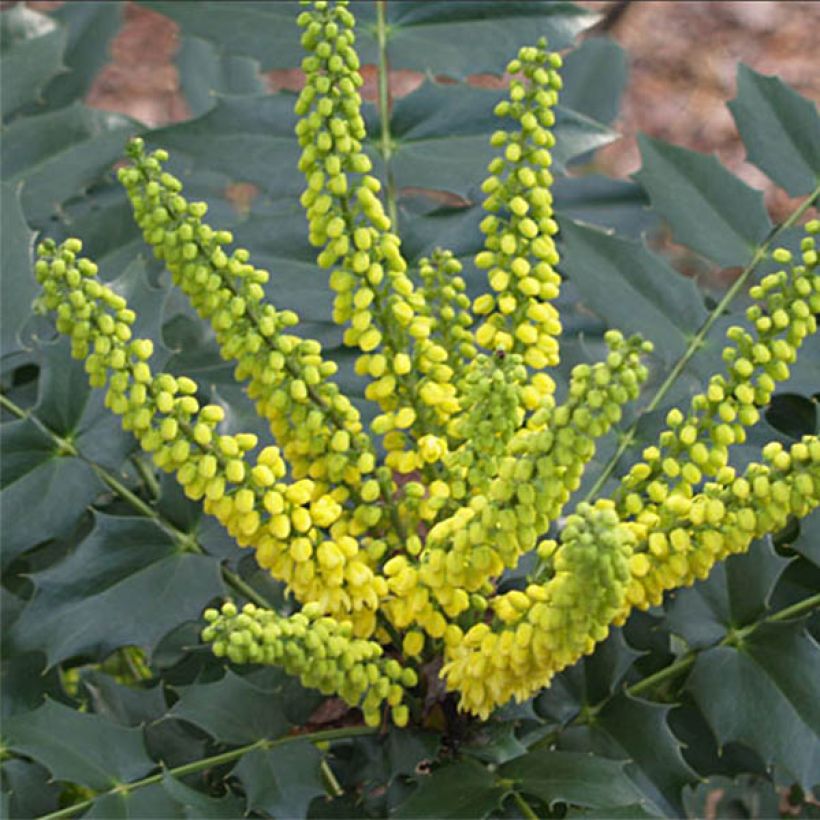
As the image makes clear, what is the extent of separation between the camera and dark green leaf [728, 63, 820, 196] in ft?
3.69

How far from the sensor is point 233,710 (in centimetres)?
92

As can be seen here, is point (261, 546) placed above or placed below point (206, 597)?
above

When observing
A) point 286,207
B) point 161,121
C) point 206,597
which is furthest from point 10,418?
point 161,121

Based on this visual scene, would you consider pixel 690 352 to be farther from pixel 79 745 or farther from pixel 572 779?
pixel 79 745

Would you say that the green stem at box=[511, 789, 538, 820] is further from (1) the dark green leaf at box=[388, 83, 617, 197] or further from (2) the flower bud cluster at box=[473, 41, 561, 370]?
(1) the dark green leaf at box=[388, 83, 617, 197]

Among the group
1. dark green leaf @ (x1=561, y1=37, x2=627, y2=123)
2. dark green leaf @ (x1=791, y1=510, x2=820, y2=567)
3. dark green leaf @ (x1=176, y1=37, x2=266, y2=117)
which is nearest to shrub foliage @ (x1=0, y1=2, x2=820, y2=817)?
dark green leaf @ (x1=791, y1=510, x2=820, y2=567)

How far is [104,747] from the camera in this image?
916 mm

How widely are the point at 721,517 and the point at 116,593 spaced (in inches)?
16.4

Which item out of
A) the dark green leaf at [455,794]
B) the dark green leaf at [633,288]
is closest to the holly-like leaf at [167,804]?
the dark green leaf at [455,794]

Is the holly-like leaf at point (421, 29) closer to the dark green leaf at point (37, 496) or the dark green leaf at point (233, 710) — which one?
the dark green leaf at point (37, 496)

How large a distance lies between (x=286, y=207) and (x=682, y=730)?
635 millimetres

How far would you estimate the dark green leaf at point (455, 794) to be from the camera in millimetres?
845

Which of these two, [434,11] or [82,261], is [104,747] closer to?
[82,261]

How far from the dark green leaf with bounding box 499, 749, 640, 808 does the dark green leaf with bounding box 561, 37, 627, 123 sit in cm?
74
